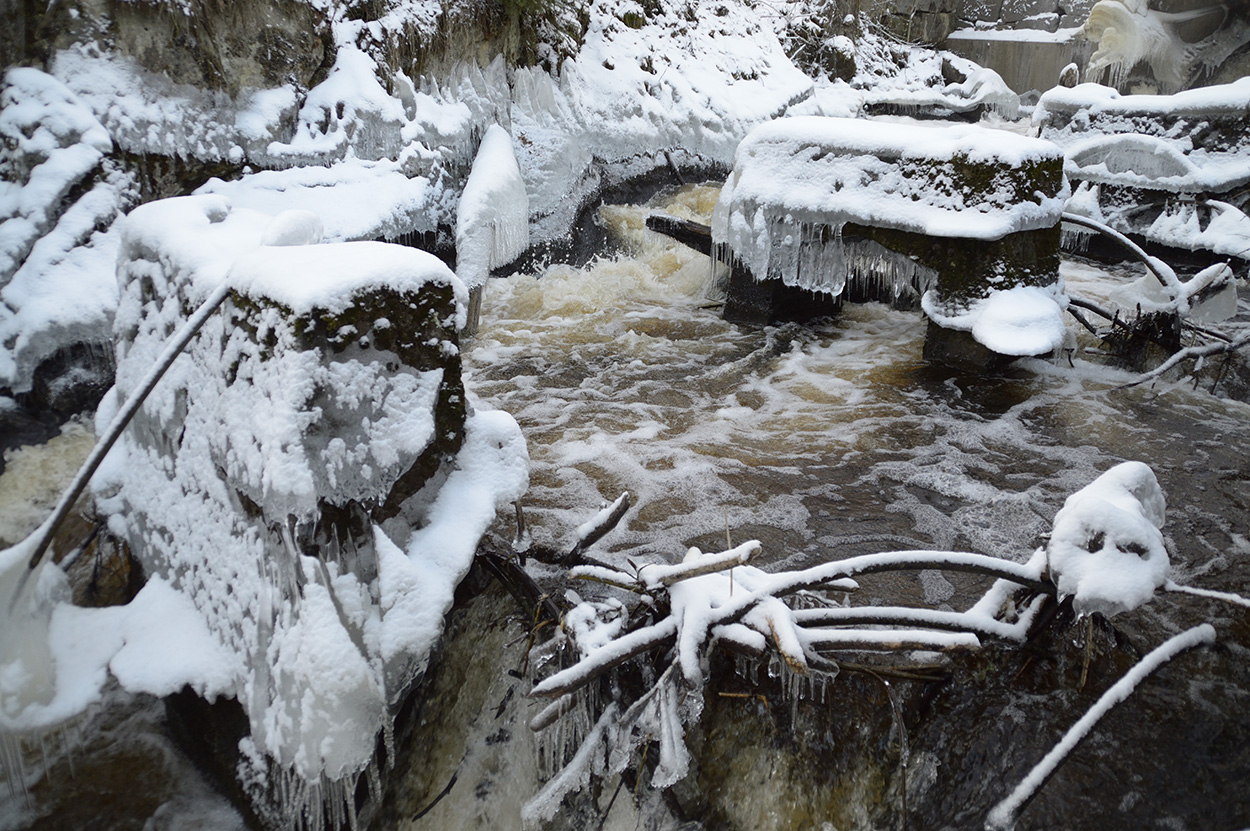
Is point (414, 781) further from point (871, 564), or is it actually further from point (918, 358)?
point (918, 358)

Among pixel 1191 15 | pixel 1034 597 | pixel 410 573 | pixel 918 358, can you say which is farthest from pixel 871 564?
pixel 1191 15

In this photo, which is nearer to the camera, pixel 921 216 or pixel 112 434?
pixel 112 434

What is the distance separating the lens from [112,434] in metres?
2.12

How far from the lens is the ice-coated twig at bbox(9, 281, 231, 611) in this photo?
2.10m

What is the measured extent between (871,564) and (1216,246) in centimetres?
711

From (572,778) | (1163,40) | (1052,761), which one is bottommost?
(572,778)

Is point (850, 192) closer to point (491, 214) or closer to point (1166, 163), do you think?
point (491, 214)

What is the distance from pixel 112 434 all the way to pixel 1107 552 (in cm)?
268

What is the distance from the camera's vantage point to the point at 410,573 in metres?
2.21

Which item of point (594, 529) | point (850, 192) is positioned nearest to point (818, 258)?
point (850, 192)

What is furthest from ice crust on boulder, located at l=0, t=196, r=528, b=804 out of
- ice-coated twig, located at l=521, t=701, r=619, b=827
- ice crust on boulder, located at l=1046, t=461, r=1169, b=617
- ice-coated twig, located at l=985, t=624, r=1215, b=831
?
ice crust on boulder, located at l=1046, t=461, r=1169, b=617

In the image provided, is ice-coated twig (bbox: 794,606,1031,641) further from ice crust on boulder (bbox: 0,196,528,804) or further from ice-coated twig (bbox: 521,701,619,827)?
ice crust on boulder (bbox: 0,196,528,804)

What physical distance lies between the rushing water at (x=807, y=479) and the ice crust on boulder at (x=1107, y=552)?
0.53 meters

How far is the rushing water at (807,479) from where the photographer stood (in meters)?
2.25
